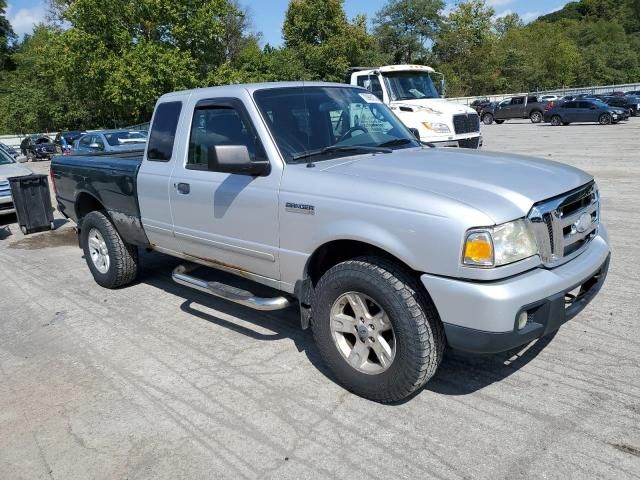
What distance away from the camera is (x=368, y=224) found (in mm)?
3275

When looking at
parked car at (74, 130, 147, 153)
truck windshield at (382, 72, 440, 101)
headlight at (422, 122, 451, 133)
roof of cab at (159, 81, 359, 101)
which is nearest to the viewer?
roof of cab at (159, 81, 359, 101)

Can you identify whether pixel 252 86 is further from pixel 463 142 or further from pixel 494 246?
pixel 463 142

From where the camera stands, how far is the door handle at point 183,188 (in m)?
4.56

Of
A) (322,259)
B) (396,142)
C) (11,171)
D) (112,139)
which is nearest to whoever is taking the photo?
(322,259)

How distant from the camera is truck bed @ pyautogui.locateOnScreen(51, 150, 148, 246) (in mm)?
5422

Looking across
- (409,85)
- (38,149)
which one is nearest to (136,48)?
(38,149)

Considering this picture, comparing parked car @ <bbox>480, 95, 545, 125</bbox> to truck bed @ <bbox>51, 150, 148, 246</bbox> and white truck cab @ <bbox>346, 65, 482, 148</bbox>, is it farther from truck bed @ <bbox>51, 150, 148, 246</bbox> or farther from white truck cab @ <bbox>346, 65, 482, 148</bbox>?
truck bed @ <bbox>51, 150, 148, 246</bbox>

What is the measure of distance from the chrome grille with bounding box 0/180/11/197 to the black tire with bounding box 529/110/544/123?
35106 mm

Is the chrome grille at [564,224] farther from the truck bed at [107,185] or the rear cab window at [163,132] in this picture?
the truck bed at [107,185]

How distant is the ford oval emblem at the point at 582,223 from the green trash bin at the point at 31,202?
31.0 ft

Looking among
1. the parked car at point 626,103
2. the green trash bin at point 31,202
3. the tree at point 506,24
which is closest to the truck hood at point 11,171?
the green trash bin at point 31,202

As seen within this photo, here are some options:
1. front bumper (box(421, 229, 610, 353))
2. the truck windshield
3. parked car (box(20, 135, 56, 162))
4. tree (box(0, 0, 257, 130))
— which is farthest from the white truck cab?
parked car (box(20, 135, 56, 162))

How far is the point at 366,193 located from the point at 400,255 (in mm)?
454

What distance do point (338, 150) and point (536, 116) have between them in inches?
1493
